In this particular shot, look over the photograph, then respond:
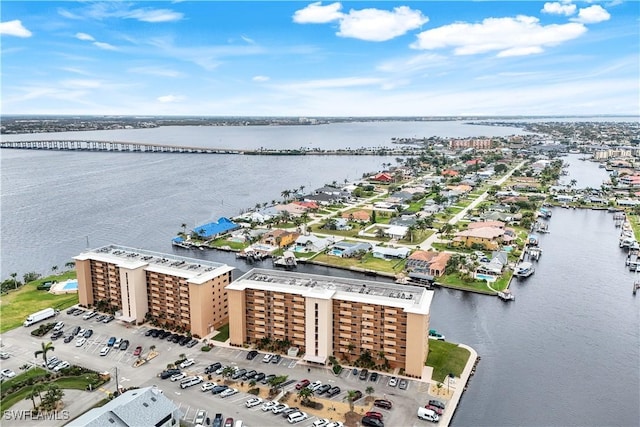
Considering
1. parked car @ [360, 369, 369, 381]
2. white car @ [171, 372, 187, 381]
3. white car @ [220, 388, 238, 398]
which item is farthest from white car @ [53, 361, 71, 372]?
parked car @ [360, 369, 369, 381]

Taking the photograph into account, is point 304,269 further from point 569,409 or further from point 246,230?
point 569,409

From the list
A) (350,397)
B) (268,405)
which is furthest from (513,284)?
(268,405)

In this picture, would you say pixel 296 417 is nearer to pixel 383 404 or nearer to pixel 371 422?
pixel 371 422

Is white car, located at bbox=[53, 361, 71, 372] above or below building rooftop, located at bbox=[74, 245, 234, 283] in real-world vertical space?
below

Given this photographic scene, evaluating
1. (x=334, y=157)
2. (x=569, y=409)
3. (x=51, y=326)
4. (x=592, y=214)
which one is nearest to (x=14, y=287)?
(x=51, y=326)

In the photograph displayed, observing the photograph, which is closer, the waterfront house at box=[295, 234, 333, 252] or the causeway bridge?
the waterfront house at box=[295, 234, 333, 252]

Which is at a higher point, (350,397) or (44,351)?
(44,351)

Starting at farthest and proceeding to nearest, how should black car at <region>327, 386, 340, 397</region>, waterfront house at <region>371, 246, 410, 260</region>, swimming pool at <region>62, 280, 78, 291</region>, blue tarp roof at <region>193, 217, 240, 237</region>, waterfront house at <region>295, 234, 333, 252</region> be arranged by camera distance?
blue tarp roof at <region>193, 217, 240, 237</region> < waterfront house at <region>295, 234, 333, 252</region> < waterfront house at <region>371, 246, 410, 260</region> < swimming pool at <region>62, 280, 78, 291</region> < black car at <region>327, 386, 340, 397</region>

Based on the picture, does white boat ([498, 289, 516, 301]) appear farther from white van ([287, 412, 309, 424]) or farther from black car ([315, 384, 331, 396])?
white van ([287, 412, 309, 424])
